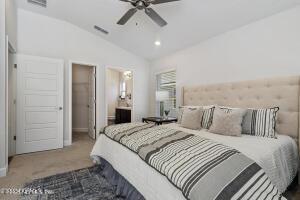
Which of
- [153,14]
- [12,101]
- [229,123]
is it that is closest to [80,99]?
[12,101]

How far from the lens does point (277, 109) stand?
7.40 ft

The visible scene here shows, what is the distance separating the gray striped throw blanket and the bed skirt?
1.41 feet

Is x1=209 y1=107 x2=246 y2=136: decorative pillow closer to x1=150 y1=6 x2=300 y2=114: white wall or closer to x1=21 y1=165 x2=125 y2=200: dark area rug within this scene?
x1=150 y1=6 x2=300 y2=114: white wall

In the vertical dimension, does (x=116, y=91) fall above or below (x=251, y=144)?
above

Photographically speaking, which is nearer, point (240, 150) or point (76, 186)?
point (240, 150)

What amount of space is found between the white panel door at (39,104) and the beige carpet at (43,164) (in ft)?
0.91

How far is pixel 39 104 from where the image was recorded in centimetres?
360

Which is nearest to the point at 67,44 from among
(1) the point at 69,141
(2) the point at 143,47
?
(2) the point at 143,47

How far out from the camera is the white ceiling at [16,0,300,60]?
8.20ft

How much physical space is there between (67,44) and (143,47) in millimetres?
1928

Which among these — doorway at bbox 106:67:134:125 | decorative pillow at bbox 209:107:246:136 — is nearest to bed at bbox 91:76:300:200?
decorative pillow at bbox 209:107:246:136

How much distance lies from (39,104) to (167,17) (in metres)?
3.25

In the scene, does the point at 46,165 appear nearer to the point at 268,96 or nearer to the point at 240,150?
the point at 240,150

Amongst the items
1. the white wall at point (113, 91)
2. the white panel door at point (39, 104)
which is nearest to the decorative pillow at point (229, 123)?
the white panel door at point (39, 104)
